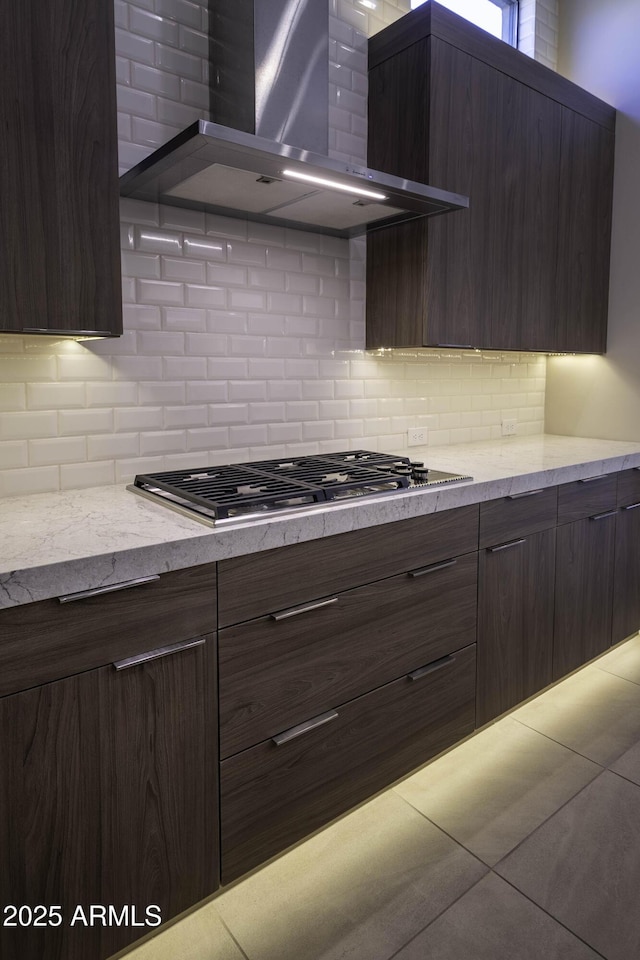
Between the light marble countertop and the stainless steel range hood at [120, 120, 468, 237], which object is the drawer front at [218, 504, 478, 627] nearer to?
the light marble countertop

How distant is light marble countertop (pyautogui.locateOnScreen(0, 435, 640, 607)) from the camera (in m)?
1.21

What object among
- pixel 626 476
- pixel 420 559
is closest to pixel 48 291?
pixel 420 559

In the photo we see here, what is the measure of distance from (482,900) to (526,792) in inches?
19.5

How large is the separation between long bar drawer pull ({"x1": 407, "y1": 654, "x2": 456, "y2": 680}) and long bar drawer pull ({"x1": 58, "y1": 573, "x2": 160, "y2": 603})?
95 centimetres

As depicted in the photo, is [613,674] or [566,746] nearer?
[566,746]

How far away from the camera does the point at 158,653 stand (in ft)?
4.43

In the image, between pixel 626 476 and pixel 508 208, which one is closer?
pixel 508 208

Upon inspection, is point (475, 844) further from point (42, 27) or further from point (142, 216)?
point (42, 27)

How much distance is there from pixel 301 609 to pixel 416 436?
4.56 ft

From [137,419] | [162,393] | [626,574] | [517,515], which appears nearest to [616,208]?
[626,574]

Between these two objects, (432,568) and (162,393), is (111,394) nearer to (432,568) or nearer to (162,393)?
(162,393)

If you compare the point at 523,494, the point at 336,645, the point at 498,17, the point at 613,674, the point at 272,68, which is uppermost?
the point at 498,17

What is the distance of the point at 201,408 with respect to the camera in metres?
2.14

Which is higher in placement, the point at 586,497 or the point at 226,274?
the point at 226,274
